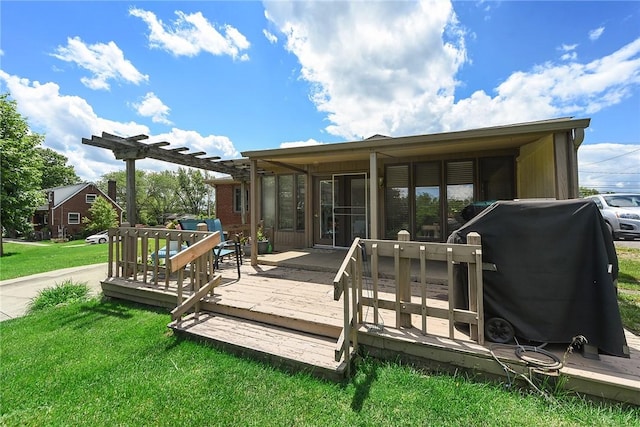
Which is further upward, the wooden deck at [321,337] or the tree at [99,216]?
the tree at [99,216]

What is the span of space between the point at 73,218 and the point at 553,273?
125ft

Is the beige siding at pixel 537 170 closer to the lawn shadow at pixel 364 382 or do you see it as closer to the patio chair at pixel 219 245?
the lawn shadow at pixel 364 382

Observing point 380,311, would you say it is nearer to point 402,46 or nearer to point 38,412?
point 38,412

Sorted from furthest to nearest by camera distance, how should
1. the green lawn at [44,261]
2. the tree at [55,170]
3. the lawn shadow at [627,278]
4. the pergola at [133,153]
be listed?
1. the tree at [55,170]
2. the green lawn at [44,261]
3. the pergola at [133,153]
4. the lawn shadow at [627,278]

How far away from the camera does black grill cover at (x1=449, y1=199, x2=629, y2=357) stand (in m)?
2.11

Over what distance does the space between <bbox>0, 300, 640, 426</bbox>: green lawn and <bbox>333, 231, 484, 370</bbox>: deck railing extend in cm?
38

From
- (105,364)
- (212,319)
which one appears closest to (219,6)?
(212,319)

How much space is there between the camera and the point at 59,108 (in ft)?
62.1

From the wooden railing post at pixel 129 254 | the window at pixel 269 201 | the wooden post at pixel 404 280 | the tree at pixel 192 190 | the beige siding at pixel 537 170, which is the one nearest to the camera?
the wooden post at pixel 404 280

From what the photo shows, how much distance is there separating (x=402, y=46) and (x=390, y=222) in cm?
459

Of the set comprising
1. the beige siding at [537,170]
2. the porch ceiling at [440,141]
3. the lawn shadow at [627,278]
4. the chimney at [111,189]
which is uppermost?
the chimney at [111,189]

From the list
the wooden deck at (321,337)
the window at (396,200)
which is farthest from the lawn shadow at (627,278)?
the window at (396,200)

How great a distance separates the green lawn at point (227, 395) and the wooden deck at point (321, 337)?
4.3 inches

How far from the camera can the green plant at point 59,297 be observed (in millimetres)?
4965
